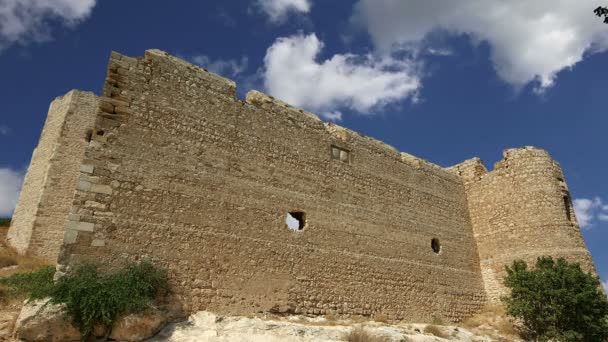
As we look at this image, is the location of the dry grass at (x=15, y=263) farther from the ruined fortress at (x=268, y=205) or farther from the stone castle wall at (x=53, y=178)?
the ruined fortress at (x=268, y=205)

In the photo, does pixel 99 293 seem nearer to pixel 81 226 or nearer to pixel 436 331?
pixel 81 226

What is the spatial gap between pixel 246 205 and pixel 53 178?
9.10m

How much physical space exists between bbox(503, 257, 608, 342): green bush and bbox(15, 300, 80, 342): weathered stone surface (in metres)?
10.6

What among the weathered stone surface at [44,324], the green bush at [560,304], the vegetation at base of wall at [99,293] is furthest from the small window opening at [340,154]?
the weathered stone surface at [44,324]

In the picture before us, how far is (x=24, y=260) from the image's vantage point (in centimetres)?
1326

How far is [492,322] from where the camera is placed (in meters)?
13.0

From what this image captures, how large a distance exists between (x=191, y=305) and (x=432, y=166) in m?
9.61

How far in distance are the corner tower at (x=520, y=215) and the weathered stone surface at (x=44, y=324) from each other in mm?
12460

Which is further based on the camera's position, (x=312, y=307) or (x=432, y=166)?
(x=432, y=166)

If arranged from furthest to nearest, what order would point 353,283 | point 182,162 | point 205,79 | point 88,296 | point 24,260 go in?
point 24,260 < point 353,283 < point 205,79 < point 182,162 < point 88,296

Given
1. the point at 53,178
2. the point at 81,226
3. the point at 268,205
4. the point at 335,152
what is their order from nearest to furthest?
the point at 81,226, the point at 268,205, the point at 335,152, the point at 53,178

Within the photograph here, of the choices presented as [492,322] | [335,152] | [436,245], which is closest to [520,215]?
[436,245]

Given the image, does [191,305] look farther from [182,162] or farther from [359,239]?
[359,239]

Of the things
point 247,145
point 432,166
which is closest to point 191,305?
point 247,145
